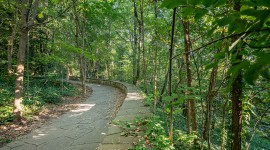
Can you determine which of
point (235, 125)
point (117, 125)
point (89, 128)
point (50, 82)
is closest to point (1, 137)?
point (89, 128)

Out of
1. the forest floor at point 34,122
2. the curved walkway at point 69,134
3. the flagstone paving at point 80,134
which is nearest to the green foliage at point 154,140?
the flagstone paving at point 80,134

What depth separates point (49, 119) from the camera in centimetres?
725

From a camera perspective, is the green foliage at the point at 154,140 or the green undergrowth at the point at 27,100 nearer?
the green foliage at the point at 154,140

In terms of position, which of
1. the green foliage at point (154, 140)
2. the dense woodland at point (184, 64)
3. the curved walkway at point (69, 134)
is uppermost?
the dense woodland at point (184, 64)

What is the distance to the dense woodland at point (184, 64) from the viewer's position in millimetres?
689

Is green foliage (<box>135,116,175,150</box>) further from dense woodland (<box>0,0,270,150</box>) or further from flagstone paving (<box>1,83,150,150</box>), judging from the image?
flagstone paving (<box>1,83,150,150</box>)

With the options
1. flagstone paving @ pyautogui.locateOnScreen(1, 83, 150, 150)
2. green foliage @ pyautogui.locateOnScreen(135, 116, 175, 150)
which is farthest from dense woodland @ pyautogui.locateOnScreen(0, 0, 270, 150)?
flagstone paving @ pyautogui.locateOnScreen(1, 83, 150, 150)

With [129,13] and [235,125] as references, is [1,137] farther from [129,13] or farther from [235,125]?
[129,13]

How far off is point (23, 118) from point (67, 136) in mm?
2429

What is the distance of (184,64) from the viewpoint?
4953 mm

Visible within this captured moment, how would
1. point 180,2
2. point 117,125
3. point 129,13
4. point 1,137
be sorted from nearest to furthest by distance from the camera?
point 180,2 → point 117,125 → point 1,137 → point 129,13

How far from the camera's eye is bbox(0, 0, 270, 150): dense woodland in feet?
2.26

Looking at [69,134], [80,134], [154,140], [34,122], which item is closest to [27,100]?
[34,122]

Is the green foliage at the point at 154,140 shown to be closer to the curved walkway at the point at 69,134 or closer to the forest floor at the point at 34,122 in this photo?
the curved walkway at the point at 69,134
